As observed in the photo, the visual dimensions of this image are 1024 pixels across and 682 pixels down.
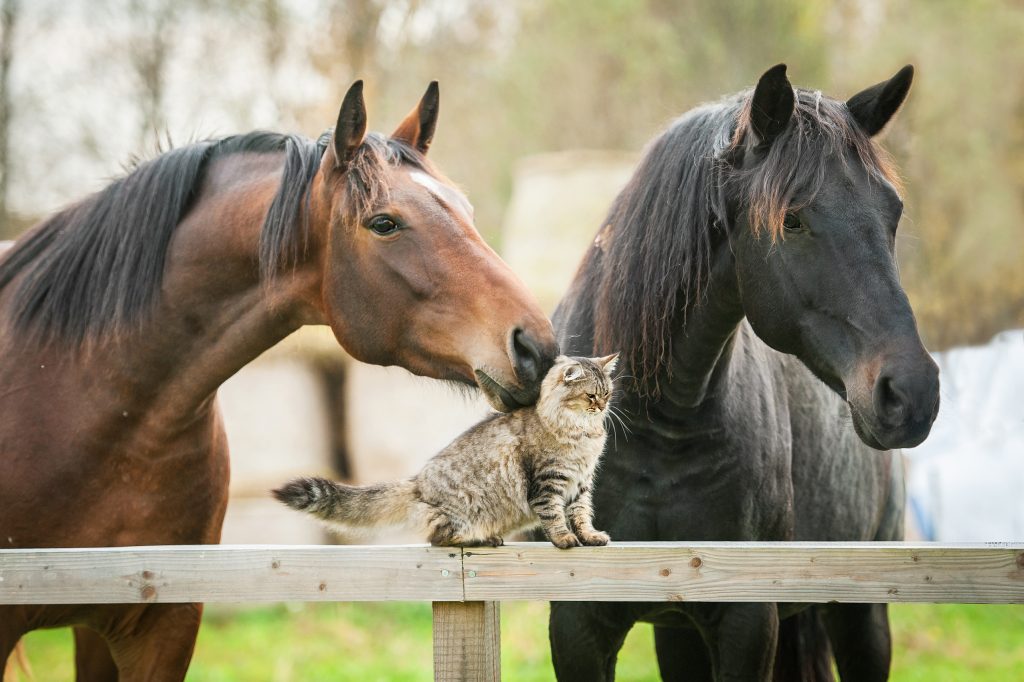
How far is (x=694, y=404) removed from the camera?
3.07 meters

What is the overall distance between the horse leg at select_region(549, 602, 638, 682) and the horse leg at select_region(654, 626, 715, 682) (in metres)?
0.77

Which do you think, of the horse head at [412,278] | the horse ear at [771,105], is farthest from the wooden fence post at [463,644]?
the horse ear at [771,105]

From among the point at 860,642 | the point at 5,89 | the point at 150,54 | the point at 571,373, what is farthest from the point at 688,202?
the point at 5,89

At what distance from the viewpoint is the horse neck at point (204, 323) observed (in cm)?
303

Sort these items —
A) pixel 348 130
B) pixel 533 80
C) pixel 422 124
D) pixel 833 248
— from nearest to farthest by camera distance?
pixel 833 248 → pixel 348 130 → pixel 422 124 → pixel 533 80

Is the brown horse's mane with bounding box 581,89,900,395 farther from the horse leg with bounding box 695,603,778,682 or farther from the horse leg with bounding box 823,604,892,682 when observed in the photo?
the horse leg with bounding box 823,604,892,682

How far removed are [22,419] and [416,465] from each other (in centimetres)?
724

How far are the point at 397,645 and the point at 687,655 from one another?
5139 mm

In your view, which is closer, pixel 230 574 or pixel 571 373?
pixel 230 574

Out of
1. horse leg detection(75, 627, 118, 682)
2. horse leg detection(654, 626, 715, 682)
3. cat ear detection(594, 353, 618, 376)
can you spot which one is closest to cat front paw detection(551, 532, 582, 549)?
A: cat ear detection(594, 353, 618, 376)

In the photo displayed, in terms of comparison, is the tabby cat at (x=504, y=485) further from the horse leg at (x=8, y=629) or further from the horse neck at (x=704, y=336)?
the horse leg at (x=8, y=629)

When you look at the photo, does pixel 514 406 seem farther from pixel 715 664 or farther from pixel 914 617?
pixel 914 617

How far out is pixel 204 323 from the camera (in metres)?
3.06

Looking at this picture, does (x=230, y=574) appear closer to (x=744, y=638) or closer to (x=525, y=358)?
(x=525, y=358)
